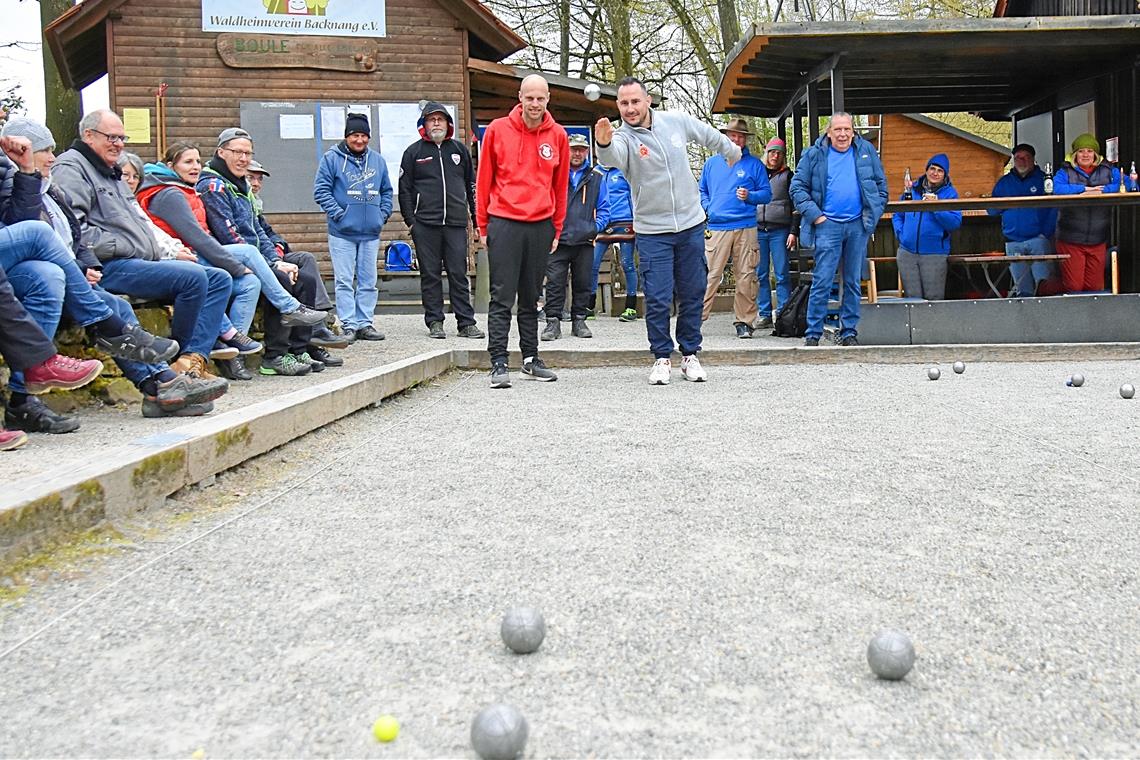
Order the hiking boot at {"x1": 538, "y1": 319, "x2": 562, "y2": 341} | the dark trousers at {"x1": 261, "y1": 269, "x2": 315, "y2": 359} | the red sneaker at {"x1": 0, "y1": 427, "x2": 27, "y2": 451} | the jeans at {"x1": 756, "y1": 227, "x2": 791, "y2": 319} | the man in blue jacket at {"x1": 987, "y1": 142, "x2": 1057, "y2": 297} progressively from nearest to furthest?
1. the red sneaker at {"x1": 0, "y1": 427, "x2": 27, "y2": 451}
2. the dark trousers at {"x1": 261, "y1": 269, "x2": 315, "y2": 359}
3. the hiking boot at {"x1": 538, "y1": 319, "x2": 562, "y2": 341}
4. the jeans at {"x1": 756, "y1": 227, "x2": 791, "y2": 319}
5. the man in blue jacket at {"x1": 987, "y1": 142, "x2": 1057, "y2": 297}

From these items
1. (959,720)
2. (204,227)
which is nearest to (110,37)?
(204,227)

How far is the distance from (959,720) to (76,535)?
2.63 meters

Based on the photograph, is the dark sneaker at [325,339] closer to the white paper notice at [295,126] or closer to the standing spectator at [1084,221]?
the standing spectator at [1084,221]

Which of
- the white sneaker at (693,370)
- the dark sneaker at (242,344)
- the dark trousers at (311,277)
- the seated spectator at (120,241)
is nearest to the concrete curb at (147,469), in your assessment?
the seated spectator at (120,241)

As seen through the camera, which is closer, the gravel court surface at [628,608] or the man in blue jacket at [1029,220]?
the gravel court surface at [628,608]

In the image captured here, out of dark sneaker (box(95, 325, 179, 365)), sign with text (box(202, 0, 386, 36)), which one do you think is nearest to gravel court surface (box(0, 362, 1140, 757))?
dark sneaker (box(95, 325, 179, 365))

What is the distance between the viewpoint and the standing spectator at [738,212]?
10.9 metres

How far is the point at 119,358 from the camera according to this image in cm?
513

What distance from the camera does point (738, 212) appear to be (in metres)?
11.2

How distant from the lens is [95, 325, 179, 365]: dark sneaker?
506 cm

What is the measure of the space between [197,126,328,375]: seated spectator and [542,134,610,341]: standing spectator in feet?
10.8

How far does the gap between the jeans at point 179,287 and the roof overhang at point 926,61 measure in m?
5.64

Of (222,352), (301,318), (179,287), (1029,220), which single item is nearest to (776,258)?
(1029,220)

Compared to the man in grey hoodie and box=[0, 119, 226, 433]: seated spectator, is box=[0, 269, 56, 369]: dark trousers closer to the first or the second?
box=[0, 119, 226, 433]: seated spectator
